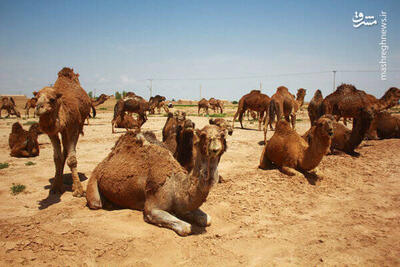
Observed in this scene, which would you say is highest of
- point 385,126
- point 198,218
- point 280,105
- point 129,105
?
point 129,105

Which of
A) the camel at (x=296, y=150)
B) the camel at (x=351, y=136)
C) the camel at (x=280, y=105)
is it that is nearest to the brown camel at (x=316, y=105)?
the camel at (x=280, y=105)

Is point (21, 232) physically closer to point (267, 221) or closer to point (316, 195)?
point (267, 221)

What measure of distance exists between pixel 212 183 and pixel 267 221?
182cm

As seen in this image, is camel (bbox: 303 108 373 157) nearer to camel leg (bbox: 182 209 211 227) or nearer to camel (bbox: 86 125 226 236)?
camel leg (bbox: 182 209 211 227)

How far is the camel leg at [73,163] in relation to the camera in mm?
5750

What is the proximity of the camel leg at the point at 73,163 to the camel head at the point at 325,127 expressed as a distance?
585cm

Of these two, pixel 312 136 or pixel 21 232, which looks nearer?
pixel 21 232

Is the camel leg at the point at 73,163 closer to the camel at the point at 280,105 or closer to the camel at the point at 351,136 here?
the camel at the point at 351,136

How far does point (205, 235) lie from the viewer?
4.07 m

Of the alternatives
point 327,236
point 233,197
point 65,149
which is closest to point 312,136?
point 233,197

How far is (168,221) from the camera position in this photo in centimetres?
396

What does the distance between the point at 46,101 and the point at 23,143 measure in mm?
6074

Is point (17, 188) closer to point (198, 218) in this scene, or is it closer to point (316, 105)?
point (198, 218)

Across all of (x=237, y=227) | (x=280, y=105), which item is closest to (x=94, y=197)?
(x=237, y=227)
